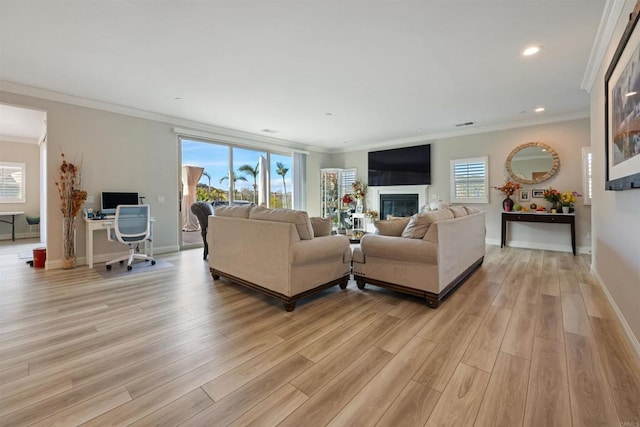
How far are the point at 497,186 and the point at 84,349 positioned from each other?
6810mm

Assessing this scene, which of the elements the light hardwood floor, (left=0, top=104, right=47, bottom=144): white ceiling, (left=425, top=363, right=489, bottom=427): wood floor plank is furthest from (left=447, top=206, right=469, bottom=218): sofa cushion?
(left=0, top=104, right=47, bottom=144): white ceiling

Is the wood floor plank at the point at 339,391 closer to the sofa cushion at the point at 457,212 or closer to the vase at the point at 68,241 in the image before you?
the sofa cushion at the point at 457,212

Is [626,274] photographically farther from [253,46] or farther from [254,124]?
[254,124]

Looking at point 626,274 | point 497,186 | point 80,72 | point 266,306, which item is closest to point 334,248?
point 266,306

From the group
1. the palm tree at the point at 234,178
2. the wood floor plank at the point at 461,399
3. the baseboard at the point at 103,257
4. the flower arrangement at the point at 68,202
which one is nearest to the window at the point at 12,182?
the flower arrangement at the point at 68,202

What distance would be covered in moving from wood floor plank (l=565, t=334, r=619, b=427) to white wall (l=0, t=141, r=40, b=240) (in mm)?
10283

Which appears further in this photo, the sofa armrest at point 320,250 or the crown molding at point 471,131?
Result: the crown molding at point 471,131

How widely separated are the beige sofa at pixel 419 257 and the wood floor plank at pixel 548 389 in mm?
859

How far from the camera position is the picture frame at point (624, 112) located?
1.76 meters

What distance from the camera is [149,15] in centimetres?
231

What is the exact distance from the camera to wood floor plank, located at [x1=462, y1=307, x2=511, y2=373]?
5.71 ft

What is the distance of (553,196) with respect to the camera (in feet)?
16.7

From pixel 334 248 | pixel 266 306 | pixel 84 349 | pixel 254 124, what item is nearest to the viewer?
pixel 84 349

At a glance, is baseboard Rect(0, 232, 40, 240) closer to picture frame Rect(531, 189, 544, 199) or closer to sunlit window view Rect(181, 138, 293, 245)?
sunlit window view Rect(181, 138, 293, 245)
